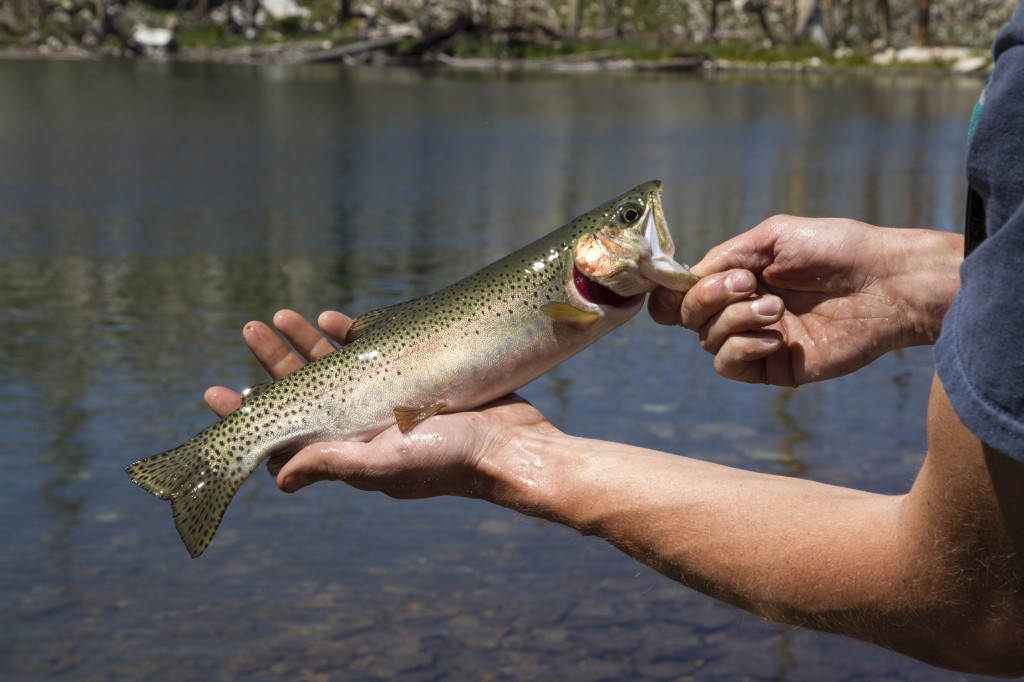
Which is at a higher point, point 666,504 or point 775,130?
point 666,504

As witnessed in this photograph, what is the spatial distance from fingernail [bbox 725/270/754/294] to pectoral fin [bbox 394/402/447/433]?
98cm

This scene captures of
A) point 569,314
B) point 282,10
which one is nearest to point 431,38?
point 282,10

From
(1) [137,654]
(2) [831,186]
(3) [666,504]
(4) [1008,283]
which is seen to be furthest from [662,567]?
(2) [831,186]

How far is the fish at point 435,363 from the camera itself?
3.91m

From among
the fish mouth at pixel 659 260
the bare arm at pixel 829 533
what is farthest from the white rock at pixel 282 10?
the bare arm at pixel 829 533

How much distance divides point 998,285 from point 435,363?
90.8 inches

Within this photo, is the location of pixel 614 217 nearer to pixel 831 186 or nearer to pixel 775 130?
pixel 831 186

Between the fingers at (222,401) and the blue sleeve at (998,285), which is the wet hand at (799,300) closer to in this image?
the fingers at (222,401)

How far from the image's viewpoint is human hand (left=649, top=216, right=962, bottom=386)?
3799 mm

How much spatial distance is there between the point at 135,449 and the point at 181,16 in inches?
2791

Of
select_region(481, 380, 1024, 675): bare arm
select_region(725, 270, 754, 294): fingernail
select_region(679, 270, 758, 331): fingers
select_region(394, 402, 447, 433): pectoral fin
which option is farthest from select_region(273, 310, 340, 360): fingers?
select_region(725, 270, 754, 294): fingernail

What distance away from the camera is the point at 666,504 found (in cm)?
331

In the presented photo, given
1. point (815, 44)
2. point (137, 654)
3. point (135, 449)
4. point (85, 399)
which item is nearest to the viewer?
point (137, 654)

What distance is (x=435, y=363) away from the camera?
3973 mm
